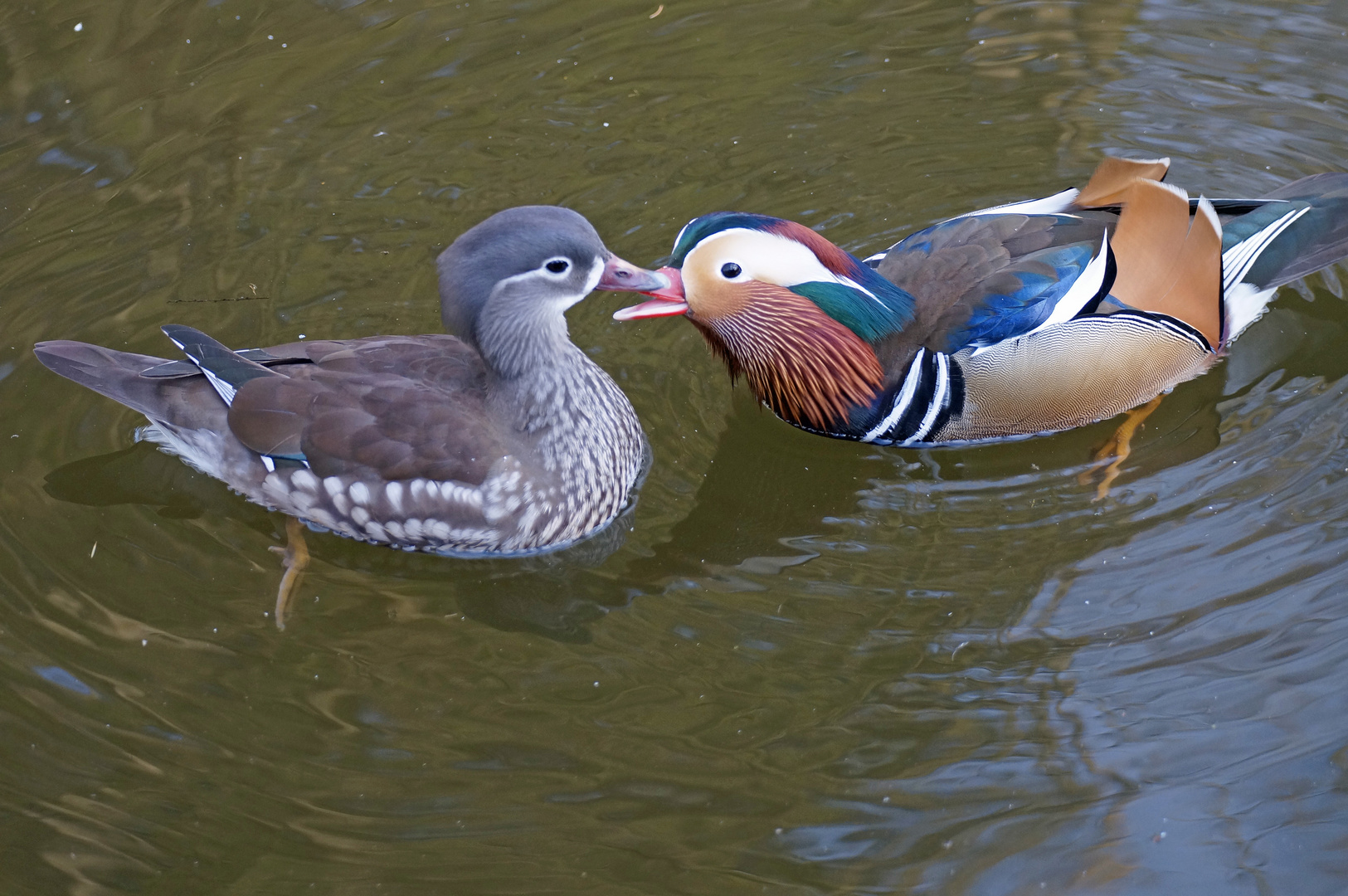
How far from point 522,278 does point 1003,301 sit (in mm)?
1465

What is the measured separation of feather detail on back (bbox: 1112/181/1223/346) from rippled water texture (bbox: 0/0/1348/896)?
17.3 inches

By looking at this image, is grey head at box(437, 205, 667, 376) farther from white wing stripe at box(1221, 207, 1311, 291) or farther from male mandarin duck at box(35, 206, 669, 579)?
white wing stripe at box(1221, 207, 1311, 291)

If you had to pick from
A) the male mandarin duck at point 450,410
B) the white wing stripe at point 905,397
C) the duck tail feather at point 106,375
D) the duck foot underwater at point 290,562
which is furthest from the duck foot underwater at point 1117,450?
the duck tail feather at point 106,375

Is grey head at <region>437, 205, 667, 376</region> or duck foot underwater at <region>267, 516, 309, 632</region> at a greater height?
grey head at <region>437, 205, 667, 376</region>

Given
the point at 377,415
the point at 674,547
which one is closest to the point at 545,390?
the point at 377,415

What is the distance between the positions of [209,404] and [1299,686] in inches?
129

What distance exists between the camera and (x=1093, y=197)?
4.31 metres

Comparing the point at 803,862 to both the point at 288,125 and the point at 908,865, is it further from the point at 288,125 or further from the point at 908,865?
the point at 288,125

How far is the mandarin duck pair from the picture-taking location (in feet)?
13.1

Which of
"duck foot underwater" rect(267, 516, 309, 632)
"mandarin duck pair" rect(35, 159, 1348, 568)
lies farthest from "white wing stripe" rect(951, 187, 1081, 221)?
"duck foot underwater" rect(267, 516, 309, 632)

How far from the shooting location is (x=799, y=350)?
14.5 feet

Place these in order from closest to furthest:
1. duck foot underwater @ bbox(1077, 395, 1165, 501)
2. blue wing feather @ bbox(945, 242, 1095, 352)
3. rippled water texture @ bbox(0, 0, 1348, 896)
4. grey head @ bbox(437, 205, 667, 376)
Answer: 1. rippled water texture @ bbox(0, 0, 1348, 896)
2. grey head @ bbox(437, 205, 667, 376)
3. blue wing feather @ bbox(945, 242, 1095, 352)
4. duck foot underwater @ bbox(1077, 395, 1165, 501)

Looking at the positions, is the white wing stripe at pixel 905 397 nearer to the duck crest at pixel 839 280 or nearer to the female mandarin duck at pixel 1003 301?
the female mandarin duck at pixel 1003 301

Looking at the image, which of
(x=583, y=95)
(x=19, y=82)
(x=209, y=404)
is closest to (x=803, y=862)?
(x=209, y=404)
